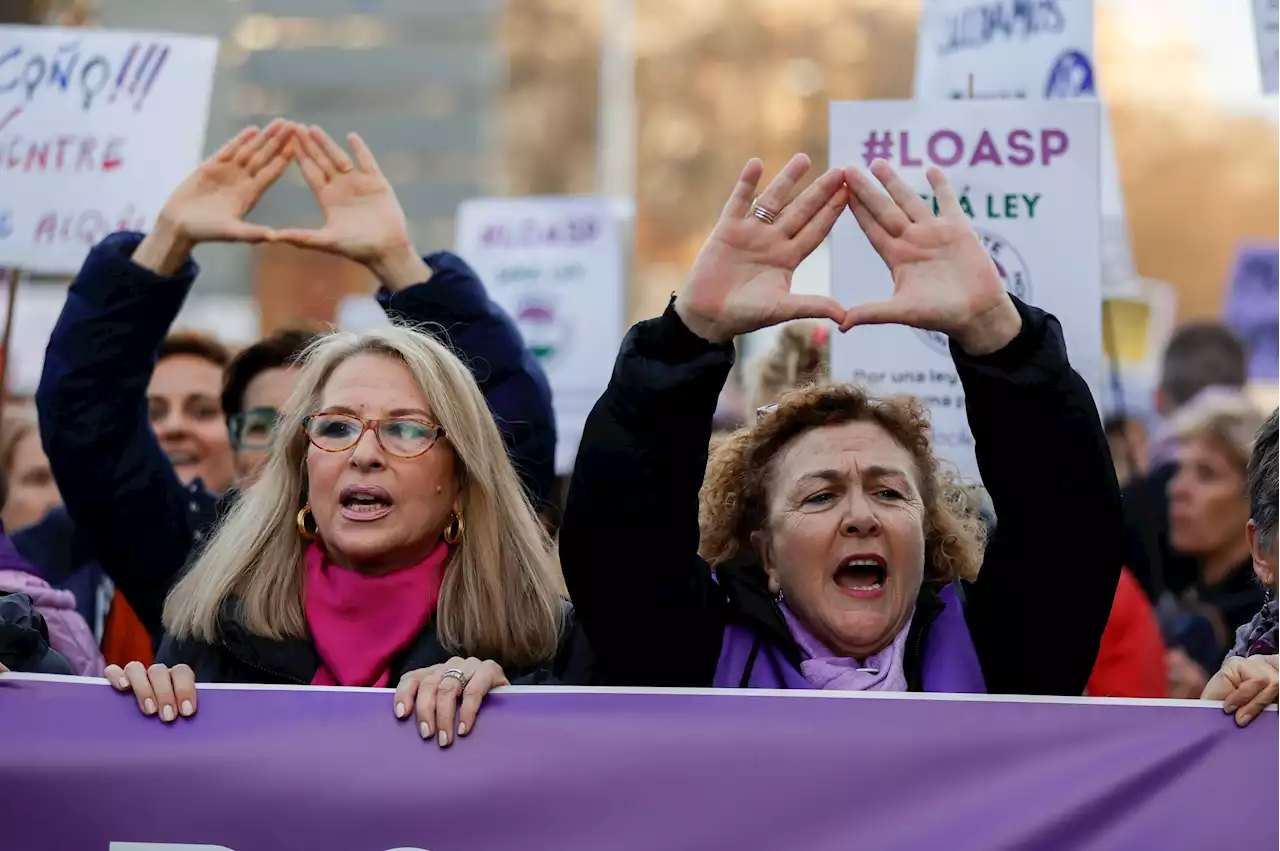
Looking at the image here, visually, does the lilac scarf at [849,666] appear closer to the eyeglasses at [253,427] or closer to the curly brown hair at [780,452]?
the curly brown hair at [780,452]

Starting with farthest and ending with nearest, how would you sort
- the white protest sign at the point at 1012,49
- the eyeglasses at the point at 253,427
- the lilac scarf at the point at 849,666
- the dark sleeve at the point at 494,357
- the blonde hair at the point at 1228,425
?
the blonde hair at the point at 1228,425
the white protest sign at the point at 1012,49
the eyeglasses at the point at 253,427
the dark sleeve at the point at 494,357
the lilac scarf at the point at 849,666

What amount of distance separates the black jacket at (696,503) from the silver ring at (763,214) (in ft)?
0.65

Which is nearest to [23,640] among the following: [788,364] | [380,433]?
[380,433]

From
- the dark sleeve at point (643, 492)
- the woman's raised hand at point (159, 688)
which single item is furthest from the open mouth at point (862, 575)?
the woman's raised hand at point (159, 688)

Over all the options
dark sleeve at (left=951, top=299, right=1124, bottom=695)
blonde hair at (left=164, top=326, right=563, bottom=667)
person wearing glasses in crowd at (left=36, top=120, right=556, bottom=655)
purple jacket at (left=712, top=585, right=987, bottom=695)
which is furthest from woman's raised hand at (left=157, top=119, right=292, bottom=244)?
dark sleeve at (left=951, top=299, right=1124, bottom=695)

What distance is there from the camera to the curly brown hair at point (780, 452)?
3396mm

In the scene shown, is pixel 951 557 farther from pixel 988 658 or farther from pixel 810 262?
pixel 810 262

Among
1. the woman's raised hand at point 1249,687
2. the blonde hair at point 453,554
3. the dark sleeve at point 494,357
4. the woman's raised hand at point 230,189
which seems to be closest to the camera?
the woman's raised hand at point 1249,687

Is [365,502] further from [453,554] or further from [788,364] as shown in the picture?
[788,364]

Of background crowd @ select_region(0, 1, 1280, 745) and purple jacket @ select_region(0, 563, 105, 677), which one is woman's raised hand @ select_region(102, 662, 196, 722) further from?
purple jacket @ select_region(0, 563, 105, 677)

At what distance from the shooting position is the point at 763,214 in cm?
293

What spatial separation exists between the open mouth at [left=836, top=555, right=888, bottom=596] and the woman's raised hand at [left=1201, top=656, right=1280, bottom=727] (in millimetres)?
603

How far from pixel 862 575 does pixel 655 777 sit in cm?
63

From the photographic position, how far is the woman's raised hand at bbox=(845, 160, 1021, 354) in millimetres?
2887
